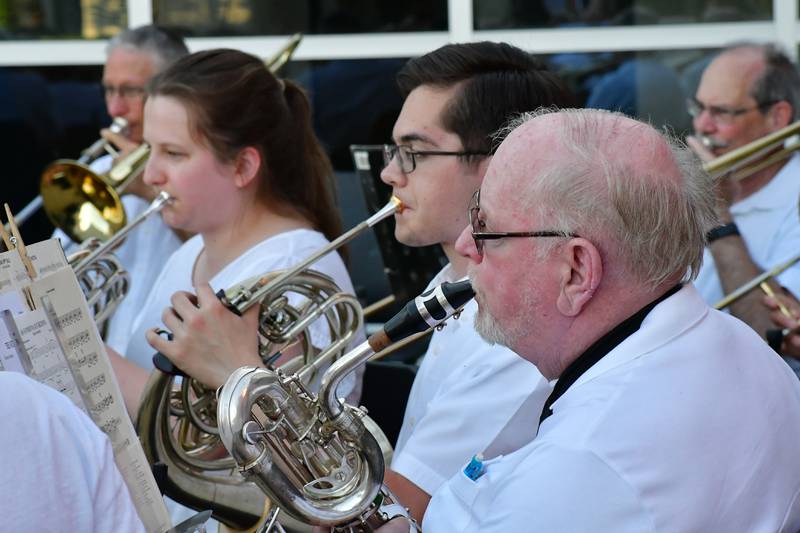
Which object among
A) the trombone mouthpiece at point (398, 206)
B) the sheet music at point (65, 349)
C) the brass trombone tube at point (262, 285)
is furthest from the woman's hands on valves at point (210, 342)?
the sheet music at point (65, 349)

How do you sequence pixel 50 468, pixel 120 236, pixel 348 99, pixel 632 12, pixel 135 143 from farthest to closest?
1. pixel 348 99
2. pixel 632 12
3. pixel 135 143
4. pixel 120 236
5. pixel 50 468

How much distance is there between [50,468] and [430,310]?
0.64 meters

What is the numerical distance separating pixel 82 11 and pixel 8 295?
335cm

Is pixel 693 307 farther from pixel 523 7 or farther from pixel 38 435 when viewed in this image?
pixel 523 7

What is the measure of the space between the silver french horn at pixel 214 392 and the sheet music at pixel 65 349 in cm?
47

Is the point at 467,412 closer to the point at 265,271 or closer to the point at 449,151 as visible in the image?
Result: the point at 449,151

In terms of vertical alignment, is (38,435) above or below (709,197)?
below

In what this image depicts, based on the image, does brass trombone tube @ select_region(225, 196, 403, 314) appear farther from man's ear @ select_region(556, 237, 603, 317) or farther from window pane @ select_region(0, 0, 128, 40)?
window pane @ select_region(0, 0, 128, 40)

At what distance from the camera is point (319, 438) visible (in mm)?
1835

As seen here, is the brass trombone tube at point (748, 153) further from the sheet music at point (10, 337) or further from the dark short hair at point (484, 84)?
the sheet music at point (10, 337)

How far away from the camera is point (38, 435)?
1.28 meters

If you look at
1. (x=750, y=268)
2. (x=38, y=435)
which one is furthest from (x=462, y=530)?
(x=750, y=268)

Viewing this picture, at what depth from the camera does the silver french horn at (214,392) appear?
2.17 metres

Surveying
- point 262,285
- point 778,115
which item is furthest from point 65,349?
point 778,115
